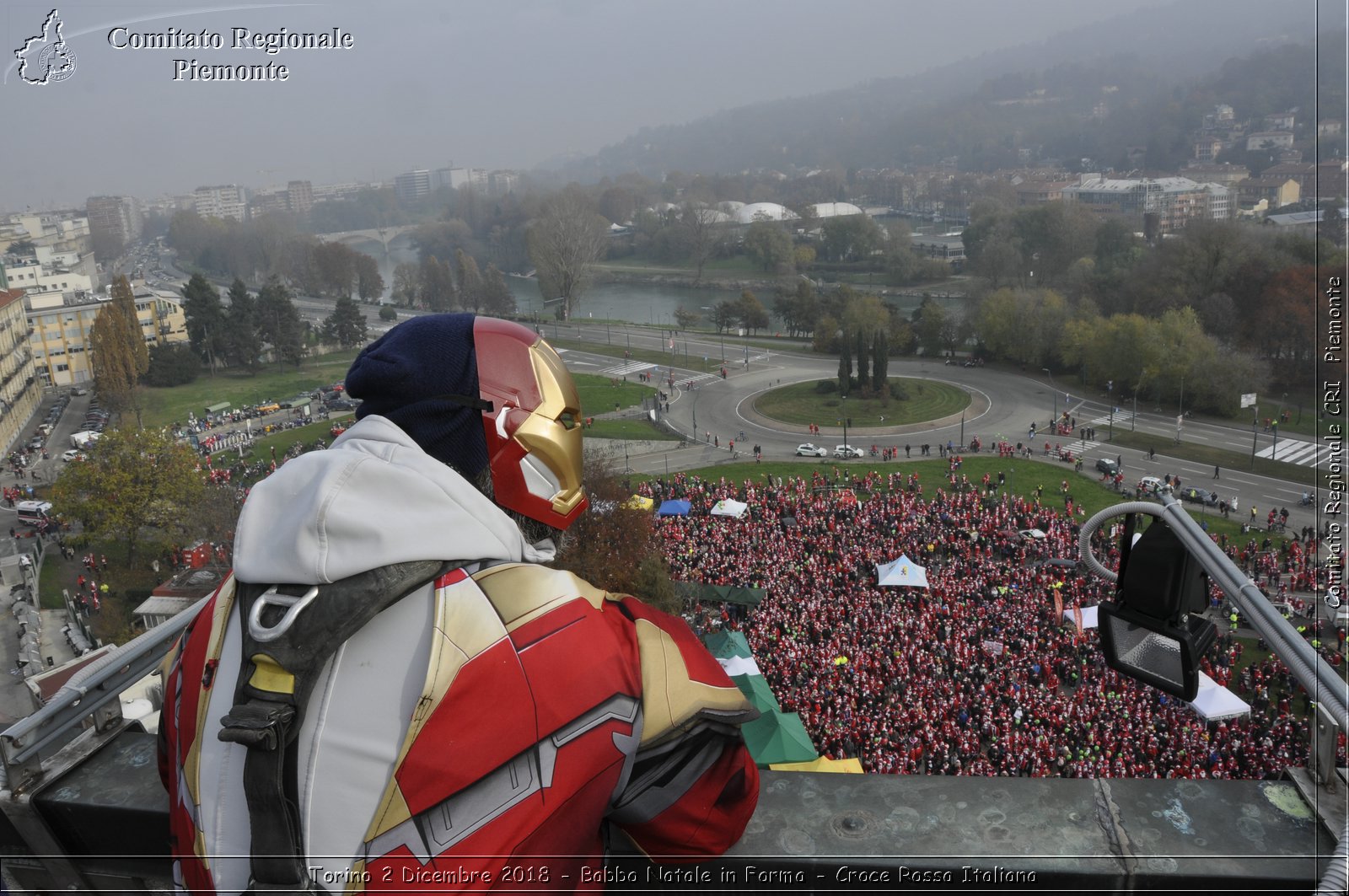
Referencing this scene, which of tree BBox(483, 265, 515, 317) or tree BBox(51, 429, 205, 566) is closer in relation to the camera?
tree BBox(51, 429, 205, 566)

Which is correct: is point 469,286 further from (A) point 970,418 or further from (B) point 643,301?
(A) point 970,418

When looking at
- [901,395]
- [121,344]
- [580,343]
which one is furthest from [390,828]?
[580,343]

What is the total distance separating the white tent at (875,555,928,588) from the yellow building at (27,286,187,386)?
31956mm

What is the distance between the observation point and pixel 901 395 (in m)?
29.6

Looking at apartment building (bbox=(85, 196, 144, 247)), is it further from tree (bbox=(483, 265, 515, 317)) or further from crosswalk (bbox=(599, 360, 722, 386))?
crosswalk (bbox=(599, 360, 722, 386))

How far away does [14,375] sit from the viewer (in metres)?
30.4

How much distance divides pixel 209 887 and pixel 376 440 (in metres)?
0.67

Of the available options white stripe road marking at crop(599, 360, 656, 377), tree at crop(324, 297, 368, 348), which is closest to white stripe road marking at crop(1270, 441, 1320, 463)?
white stripe road marking at crop(599, 360, 656, 377)

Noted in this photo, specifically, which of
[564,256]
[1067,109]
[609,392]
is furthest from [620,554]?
[1067,109]

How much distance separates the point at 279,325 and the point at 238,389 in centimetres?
419

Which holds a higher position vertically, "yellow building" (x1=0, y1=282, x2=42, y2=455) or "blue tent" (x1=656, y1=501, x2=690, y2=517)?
"yellow building" (x1=0, y1=282, x2=42, y2=455)

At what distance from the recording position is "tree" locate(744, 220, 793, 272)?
6328 centimetres

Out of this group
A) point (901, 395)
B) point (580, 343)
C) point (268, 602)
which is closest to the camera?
point (268, 602)

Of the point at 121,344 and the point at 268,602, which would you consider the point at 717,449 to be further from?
the point at 268,602
